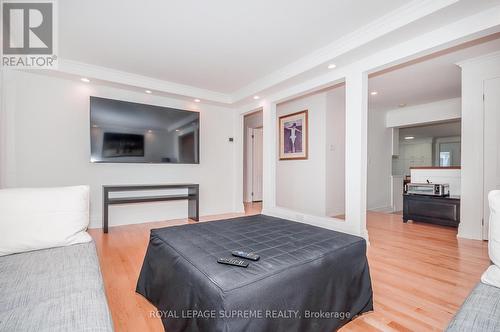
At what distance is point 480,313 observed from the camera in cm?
95

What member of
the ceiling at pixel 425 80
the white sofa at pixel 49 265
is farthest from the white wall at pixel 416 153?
the white sofa at pixel 49 265

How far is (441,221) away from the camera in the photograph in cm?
395

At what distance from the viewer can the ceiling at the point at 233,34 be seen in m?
2.13

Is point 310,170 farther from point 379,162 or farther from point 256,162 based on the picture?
point 256,162

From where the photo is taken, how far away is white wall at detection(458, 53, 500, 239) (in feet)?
10.6

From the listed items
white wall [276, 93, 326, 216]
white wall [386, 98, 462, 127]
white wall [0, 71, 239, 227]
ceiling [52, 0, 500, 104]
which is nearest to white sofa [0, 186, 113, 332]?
ceiling [52, 0, 500, 104]

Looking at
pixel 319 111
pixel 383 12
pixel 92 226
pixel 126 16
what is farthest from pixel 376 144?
pixel 92 226

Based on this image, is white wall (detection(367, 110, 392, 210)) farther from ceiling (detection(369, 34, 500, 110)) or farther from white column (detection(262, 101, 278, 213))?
white column (detection(262, 101, 278, 213))

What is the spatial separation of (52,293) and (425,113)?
256 inches

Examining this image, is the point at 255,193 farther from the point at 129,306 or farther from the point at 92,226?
the point at 129,306

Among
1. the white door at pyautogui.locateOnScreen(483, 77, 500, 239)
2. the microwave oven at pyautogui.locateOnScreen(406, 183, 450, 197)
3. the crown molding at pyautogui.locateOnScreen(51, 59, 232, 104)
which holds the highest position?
the crown molding at pyautogui.locateOnScreen(51, 59, 232, 104)

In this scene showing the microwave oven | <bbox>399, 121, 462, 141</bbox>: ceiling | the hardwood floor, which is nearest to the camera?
the hardwood floor

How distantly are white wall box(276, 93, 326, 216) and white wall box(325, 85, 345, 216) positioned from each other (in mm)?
90

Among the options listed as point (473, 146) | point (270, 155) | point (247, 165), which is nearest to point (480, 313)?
point (473, 146)
